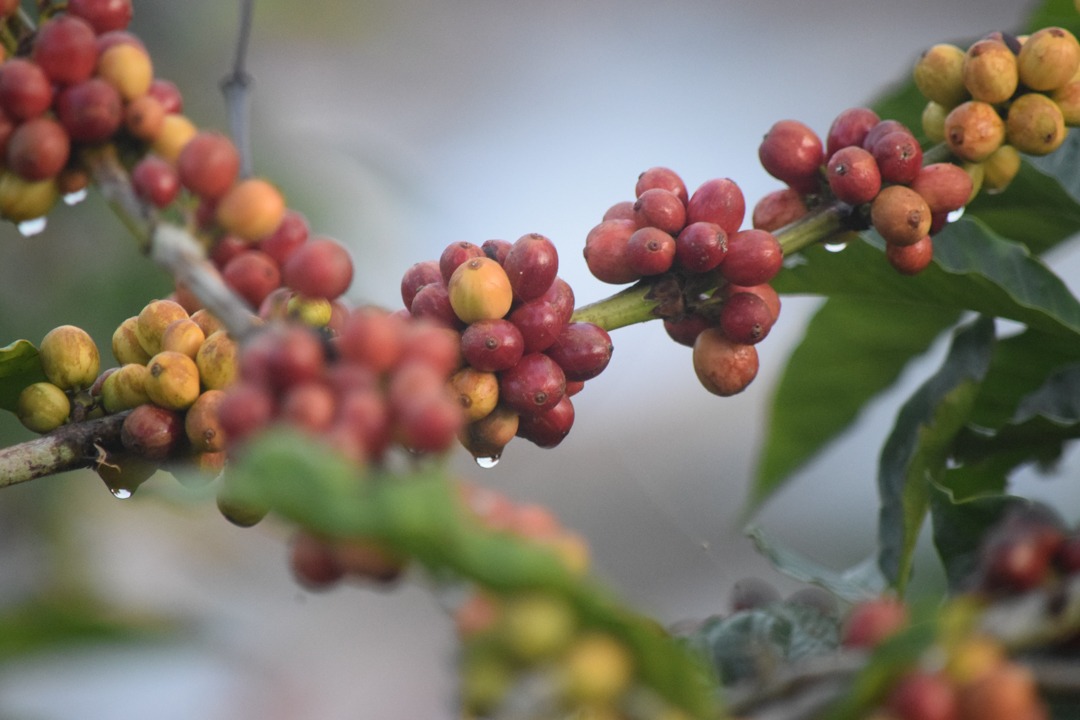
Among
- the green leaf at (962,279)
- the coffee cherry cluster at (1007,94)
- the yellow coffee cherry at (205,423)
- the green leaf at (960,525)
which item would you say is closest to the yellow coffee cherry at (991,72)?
the coffee cherry cluster at (1007,94)

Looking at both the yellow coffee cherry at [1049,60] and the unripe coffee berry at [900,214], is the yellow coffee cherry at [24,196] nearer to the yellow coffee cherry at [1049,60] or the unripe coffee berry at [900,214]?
the unripe coffee berry at [900,214]

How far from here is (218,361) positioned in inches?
22.3

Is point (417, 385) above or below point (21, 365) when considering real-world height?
below

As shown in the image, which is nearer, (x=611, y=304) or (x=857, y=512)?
(x=611, y=304)

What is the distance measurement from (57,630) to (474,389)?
0.21 meters

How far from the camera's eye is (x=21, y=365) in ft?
1.97

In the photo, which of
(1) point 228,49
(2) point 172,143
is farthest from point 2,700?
(1) point 228,49

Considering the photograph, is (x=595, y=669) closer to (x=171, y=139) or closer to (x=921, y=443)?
(x=171, y=139)

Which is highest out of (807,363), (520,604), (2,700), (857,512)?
(857,512)

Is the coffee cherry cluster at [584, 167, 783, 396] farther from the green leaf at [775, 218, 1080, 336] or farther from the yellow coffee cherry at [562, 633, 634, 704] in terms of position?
the yellow coffee cherry at [562, 633, 634, 704]

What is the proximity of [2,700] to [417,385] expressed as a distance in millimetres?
465

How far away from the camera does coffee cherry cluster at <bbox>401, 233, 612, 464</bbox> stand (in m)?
0.56

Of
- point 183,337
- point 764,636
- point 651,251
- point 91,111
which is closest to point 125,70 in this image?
point 91,111

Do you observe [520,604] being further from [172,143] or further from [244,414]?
[172,143]
